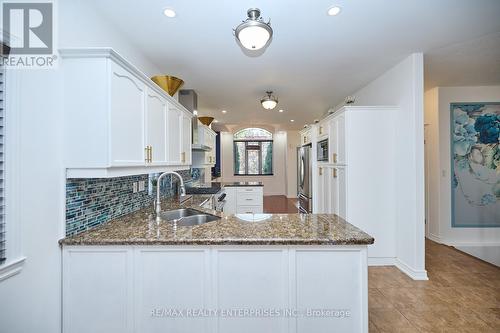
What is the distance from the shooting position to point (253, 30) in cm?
168

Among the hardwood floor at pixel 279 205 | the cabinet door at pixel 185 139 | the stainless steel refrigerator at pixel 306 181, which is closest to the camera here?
the cabinet door at pixel 185 139

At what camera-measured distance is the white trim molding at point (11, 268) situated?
110 centimetres

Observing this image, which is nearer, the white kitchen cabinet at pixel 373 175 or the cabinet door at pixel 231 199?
the white kitchen cabinet at pixel 373 175

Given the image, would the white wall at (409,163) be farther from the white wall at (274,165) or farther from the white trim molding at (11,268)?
the white wall at (274,165)

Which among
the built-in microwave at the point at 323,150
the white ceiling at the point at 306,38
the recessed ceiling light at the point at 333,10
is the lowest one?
the built-in microwave at the point at 323,150

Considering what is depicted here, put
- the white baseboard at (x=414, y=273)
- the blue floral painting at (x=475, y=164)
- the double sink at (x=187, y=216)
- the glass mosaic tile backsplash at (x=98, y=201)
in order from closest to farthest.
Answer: the glass mosaic tile backsplash at (x=98, y=201) < the double sink at (x=187, y=216) < the white baseboard at (x=414, y=273) < the blue floral painting at (x=475, y=164)

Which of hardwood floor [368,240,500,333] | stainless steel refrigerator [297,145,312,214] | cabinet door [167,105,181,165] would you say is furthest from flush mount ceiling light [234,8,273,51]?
stainless steel refrigerator [297,145,312,214]

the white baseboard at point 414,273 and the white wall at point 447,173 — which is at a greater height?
the white wall at point 447,173

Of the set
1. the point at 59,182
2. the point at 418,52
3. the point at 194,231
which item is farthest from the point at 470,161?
the point at 59,182

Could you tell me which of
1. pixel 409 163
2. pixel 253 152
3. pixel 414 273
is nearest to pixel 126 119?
pixel 409 163

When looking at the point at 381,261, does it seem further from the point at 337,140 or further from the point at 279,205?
the point at 279,205

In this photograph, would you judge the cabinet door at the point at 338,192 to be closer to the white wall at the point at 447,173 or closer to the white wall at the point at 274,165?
the white wall at the point at 447,173

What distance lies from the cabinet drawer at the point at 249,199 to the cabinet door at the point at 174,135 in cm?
241

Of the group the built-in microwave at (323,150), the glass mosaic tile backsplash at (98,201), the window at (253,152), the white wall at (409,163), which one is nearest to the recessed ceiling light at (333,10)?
the white wall at (409,163)
